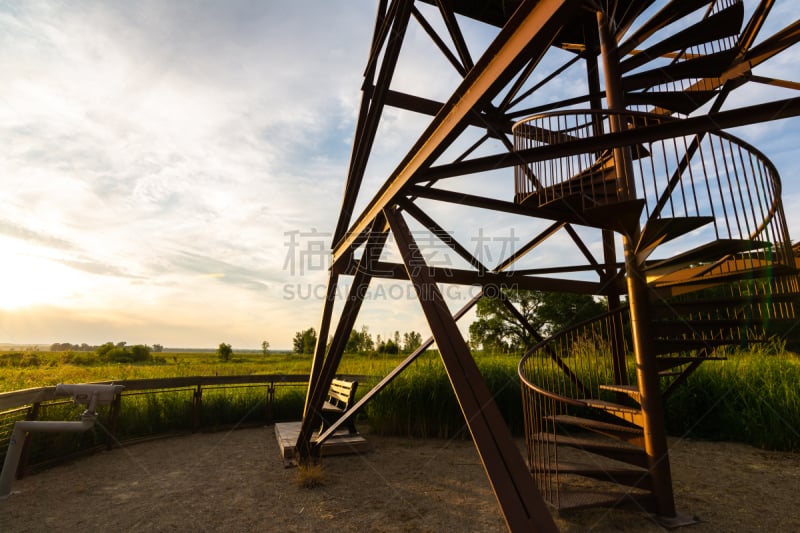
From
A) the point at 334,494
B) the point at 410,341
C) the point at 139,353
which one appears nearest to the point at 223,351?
the point at 139,353

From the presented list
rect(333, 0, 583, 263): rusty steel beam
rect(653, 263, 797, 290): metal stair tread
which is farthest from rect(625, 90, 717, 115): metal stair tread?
rect(333, 0, 583, 263): rusty steel beam

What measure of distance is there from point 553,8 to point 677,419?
8387 mm

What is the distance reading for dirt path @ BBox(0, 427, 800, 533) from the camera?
12.2 ft

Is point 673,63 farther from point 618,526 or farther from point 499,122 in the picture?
point 618,526

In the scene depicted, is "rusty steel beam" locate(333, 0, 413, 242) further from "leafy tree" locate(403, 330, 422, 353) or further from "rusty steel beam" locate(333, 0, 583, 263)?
"leafy tree" locate(403, 330, 422, 353)

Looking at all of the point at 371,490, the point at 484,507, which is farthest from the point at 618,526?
the point at 371,490

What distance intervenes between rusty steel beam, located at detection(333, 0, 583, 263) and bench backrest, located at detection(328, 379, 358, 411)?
3.47 metres

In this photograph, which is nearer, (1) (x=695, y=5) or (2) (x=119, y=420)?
(1) (x=695, y=5)

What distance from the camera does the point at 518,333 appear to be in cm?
2984

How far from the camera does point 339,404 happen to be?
637 centimetres

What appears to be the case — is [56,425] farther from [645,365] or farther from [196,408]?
[645,365]

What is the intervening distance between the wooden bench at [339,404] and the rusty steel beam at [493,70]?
350 cm

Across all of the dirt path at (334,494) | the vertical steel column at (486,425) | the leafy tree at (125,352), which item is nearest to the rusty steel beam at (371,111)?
the vertical steel column at (486,425)

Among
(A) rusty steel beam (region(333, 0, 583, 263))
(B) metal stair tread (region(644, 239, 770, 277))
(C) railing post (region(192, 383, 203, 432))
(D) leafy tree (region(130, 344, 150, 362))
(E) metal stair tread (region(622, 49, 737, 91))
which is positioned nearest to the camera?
(A) rusty steel beam (region(333, 0, 583, 263))
